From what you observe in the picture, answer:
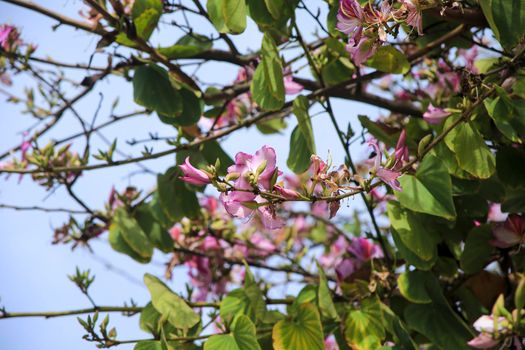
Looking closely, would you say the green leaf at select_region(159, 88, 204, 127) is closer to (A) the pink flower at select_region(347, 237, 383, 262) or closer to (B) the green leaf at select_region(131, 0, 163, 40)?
(B) the green leaf at select_region(131, 0, 163, 40)

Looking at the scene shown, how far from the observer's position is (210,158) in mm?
1418

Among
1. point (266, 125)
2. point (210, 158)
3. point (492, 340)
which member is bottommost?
point (492, 340)

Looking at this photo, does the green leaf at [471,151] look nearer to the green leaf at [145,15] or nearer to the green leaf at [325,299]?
the green leaf at [325,299]

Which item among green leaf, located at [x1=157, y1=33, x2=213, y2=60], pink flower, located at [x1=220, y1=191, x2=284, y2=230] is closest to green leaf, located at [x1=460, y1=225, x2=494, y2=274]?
pink flower, located at [x1=220, y1=191, x2=284, y2=230]

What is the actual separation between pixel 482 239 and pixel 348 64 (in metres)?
0.41

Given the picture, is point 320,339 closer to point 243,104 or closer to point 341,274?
point 341,274

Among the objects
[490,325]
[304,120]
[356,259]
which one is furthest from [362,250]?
[490,325]

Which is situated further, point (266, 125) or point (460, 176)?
point (266, 125)

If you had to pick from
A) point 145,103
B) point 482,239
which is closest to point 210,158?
point 145,103

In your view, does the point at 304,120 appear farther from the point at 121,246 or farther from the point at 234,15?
the point at 121,246

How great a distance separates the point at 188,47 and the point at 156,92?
0.34 feet

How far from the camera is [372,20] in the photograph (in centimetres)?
90

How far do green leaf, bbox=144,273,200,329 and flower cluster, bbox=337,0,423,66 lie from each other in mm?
538

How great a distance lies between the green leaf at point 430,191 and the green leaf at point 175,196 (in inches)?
21.4
